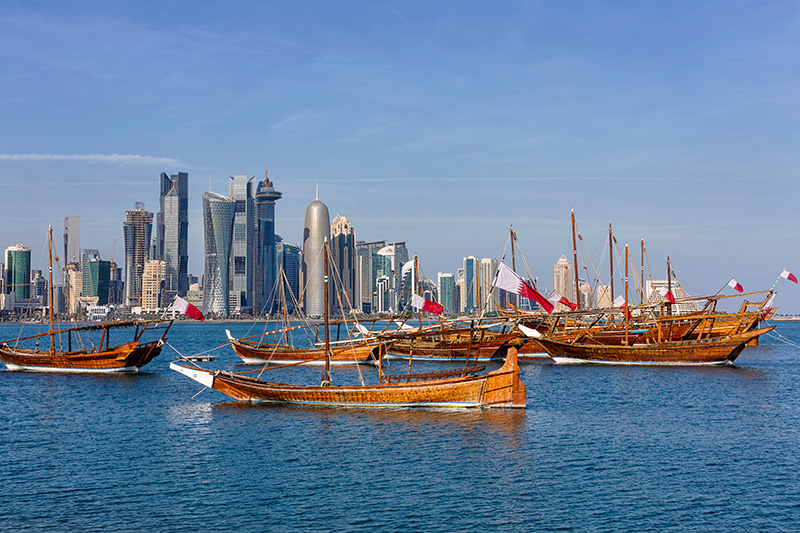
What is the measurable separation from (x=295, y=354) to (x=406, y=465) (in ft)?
187

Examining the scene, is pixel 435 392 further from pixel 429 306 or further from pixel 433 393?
pixel 429 306

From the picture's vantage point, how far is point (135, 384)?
3046 inches

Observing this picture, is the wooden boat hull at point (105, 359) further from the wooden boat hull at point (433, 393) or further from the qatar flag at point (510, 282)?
the qatar flag at point (510, 282)

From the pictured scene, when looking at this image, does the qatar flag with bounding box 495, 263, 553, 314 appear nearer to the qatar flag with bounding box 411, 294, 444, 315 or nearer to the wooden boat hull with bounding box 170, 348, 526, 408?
the wooden boat hull with bounding box 170, 348, 526, 408

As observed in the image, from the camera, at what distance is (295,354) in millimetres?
93938

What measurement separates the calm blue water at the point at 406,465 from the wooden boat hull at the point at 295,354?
29820 millimetres

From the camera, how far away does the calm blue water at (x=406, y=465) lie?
30.7 metres

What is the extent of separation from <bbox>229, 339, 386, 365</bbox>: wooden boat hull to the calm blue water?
2982 centimetres

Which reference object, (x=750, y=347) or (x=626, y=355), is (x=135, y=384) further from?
(x=750, y=347)

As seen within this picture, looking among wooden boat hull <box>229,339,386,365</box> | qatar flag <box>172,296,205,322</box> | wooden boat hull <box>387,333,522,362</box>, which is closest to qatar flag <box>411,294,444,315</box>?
wooden boat hull <box>229,339,386,365</box>

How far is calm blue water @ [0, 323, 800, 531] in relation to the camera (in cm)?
3069

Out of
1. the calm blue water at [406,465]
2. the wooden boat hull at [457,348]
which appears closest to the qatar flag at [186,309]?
the calm blue water at [406,465]

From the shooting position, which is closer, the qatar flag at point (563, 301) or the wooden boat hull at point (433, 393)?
the wooden boat hull at point (433, 393)

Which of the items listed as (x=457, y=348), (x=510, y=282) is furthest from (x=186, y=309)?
(x=457, y=348)
